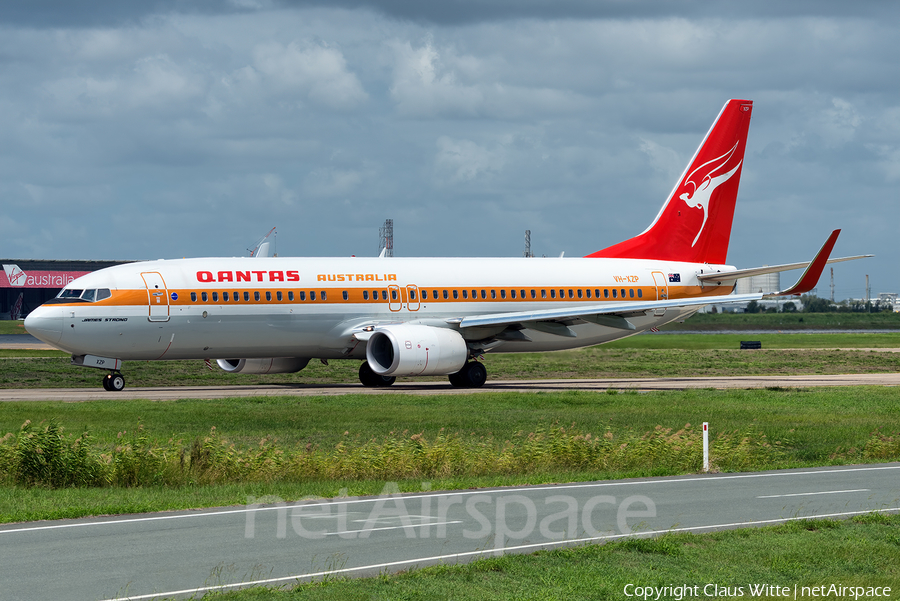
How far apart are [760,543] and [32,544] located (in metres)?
8.45

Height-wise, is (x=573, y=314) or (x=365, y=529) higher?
(x=573, y=314)

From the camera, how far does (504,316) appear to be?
130ft

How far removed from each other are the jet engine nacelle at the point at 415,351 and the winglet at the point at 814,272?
10850mm

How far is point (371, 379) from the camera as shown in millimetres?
40938

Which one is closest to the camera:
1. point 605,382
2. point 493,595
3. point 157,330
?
point 493,595

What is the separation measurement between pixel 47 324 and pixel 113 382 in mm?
3775

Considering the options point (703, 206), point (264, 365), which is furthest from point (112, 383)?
point (703, 206)

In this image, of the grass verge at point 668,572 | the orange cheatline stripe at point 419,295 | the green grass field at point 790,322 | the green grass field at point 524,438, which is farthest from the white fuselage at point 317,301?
the green grass field at point 790,322

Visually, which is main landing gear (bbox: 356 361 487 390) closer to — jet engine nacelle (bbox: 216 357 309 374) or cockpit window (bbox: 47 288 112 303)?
jet engine nacelle (bbox: 216 357 309 374)

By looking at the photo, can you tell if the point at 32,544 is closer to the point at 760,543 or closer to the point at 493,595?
the point at 493,595

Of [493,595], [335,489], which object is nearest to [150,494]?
[335,489]

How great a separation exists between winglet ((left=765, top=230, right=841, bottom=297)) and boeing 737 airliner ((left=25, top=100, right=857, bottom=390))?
0.21ft

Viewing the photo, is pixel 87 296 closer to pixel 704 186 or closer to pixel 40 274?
pixel 704 186

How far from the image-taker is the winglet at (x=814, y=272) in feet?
118
